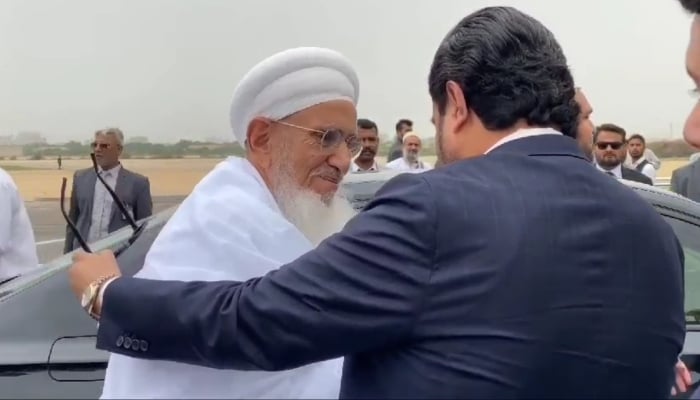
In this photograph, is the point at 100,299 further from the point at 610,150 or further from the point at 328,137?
the point at 610,150

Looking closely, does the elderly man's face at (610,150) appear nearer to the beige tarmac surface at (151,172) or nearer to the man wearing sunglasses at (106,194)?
the beige tarmac surface at (151,172)

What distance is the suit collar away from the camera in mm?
1307

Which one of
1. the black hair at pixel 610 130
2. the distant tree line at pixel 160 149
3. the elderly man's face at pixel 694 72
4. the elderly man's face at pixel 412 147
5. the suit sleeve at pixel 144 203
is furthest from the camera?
the elderly man's face at pixel 412 147

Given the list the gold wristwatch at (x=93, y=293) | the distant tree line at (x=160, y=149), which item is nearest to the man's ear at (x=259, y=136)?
the gold wristwatch at (x=93, y=293)

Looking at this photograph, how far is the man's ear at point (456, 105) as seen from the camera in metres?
1.35

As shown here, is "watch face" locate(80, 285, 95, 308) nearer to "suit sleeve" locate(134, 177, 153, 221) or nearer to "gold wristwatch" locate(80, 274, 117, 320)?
"gold wristwatch" locate(80, 274, 117, 320)

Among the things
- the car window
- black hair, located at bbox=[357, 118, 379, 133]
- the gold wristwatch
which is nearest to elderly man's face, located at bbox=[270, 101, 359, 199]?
the gold wristwatch

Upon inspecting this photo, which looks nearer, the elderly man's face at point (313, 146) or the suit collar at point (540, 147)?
the suit collar at point (540, 147)

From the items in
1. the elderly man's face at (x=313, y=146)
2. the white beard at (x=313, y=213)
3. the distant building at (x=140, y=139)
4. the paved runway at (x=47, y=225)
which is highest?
the elderly man's face at (x=313, y=146)

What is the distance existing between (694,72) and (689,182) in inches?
199

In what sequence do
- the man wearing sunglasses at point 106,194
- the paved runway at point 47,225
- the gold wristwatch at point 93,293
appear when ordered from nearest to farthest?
the gold wristwatch at point 93,293
the man wearing sunglasses at point 106,194
the paved runway at point 47,225

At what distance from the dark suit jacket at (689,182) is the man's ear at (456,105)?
468 centimetres

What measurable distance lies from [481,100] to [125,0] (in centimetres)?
788

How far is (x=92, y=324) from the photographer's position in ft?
8.79
